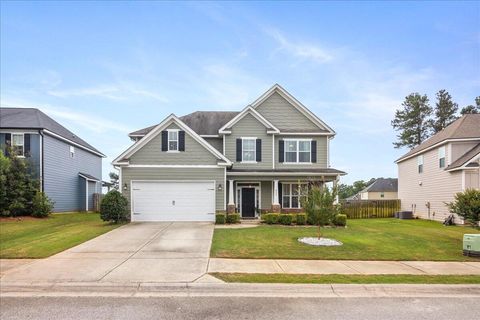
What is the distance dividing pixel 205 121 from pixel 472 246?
17.6m

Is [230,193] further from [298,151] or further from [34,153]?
[34,153]

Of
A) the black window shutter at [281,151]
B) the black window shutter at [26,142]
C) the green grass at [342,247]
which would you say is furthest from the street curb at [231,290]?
the black window shutter at [26,142]

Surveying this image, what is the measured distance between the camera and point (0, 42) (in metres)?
18.3

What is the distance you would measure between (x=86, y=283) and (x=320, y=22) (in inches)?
601

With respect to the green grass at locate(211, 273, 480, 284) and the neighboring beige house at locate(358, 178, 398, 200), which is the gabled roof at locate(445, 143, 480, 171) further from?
the neighboring beige house at locate(358, 178, 398, 200)

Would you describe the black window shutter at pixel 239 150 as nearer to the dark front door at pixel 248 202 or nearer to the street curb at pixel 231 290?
the dark front door at pixel 248 202

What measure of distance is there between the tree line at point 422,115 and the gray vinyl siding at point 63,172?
126 ft

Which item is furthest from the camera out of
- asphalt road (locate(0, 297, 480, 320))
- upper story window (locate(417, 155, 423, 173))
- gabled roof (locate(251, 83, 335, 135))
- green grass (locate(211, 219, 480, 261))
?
upper story window (locate(417, 155, 423, 173))

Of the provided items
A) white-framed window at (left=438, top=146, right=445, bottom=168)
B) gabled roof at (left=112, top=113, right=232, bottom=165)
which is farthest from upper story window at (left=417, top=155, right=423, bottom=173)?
gabled roof at (left=112, top=113, right=232, bottom=165)

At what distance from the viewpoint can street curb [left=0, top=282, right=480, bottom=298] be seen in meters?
6.48

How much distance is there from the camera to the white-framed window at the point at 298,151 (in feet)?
74.4

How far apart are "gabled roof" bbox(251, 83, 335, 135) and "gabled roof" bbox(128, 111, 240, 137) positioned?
2.75 metres

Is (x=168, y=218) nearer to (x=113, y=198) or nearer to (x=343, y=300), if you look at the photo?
(x=113, y=198)

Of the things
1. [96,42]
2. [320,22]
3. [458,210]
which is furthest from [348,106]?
[96,42]
